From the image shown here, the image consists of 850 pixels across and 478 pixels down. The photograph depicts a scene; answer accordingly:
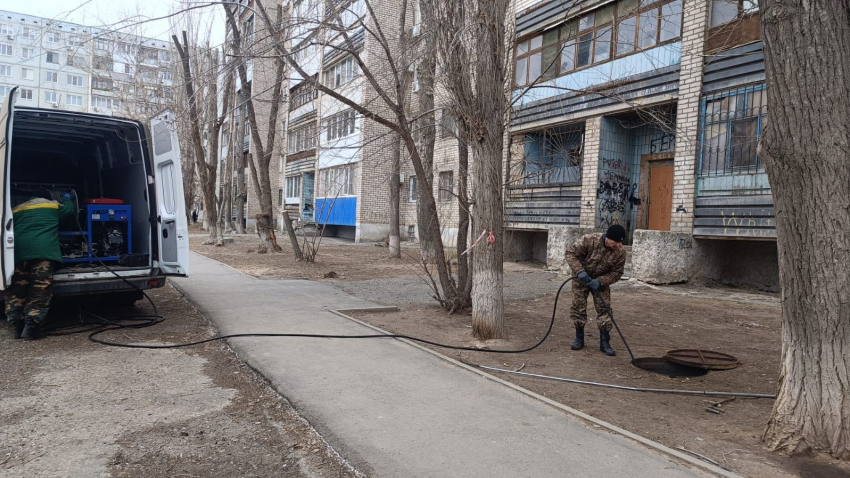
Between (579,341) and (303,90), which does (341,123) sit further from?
(579,341)

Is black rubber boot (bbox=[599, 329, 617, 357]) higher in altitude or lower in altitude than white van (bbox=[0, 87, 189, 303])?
lower

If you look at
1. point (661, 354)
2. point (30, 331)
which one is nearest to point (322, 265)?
point (30, 331)

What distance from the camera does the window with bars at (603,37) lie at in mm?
12281

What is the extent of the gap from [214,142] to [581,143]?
13492 mm

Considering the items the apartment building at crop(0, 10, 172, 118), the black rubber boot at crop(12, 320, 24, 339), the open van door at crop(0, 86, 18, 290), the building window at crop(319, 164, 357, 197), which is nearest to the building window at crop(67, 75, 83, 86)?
the apartment building at crop(0, 10, 172, 118)

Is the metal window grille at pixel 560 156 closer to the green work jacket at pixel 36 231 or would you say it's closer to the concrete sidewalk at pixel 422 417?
the concrete sidewalk at pixel 422 417

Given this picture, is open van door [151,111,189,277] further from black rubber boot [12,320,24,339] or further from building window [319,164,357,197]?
building window [319,164,357,197]

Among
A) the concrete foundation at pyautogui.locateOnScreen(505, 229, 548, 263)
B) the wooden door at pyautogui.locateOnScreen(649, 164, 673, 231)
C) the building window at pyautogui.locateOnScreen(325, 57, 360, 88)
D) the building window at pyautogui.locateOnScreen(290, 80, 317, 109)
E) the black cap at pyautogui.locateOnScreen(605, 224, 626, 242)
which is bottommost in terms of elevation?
the concrete foundation at pyautogui.locateOnScreen(505, 229, 548, 263)

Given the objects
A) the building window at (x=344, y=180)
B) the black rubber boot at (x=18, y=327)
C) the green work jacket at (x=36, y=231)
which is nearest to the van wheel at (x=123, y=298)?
the black rubber boot at (x=18, y=327)

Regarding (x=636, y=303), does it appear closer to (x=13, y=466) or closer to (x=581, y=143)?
(x=581, y=143)

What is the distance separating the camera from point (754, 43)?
10305 mm

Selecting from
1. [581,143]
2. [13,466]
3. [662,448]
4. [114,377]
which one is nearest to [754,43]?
[581,143]

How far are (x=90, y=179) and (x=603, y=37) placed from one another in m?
11.6

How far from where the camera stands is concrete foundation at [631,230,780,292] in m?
11.2
